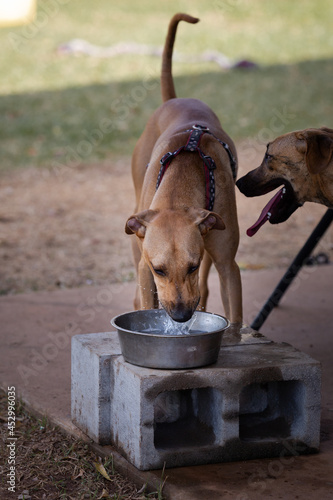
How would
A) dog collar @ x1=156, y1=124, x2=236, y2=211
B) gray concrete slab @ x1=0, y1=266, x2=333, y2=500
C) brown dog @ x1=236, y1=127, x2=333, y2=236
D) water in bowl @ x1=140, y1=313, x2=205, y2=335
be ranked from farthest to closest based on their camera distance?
dog collar @ x1=156, y1=124, x2=236, y2=211 < brown dog @ x1=236, y1=127, x2=333, y2=236 < water in bowl @ x1=140, y1=313, x2=205, y2=335 < gray concrete slab @ x1=0, y1=266, x2=333, y2=500

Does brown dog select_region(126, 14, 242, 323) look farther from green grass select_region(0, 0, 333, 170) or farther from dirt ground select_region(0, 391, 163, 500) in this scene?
green grass select_region(0, 0, 333, 170)

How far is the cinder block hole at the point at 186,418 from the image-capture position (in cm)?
334

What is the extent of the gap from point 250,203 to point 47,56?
9270mm

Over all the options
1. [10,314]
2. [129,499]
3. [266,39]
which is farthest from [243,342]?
[266,39]

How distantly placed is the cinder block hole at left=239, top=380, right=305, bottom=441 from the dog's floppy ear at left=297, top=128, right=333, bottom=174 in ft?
→ 3.47

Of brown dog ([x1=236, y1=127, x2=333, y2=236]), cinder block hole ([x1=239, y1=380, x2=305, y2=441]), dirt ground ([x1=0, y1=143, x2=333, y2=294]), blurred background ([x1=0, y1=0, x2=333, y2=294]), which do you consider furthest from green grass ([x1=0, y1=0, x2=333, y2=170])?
cinder block hole ([x1=239, y1=380, x2=305, y2=441])

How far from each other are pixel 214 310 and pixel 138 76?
10.6 meters

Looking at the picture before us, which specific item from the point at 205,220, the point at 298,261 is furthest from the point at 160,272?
the point at 298,261

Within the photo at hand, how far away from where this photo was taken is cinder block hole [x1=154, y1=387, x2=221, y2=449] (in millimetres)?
3336

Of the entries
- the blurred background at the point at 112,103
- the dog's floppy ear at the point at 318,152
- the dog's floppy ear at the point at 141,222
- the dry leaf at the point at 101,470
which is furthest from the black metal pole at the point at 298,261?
the blurred background at the point at 112,103

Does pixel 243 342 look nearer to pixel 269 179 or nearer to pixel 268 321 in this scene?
pixel 269 179

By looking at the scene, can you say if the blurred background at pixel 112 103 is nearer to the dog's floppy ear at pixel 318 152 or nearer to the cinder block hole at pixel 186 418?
the cinder block hole at pixel 186 418

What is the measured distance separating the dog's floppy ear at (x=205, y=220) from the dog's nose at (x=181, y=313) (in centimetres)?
43

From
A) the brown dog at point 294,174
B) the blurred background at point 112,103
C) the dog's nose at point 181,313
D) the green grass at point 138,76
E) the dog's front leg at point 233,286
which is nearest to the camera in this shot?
the dog's nose at point 181,313
